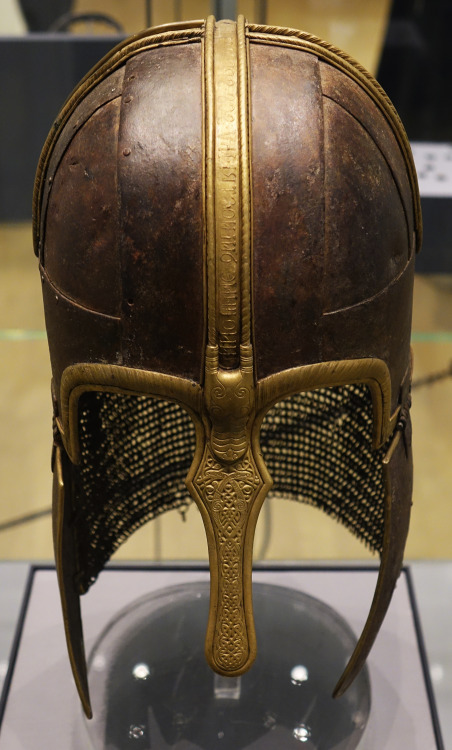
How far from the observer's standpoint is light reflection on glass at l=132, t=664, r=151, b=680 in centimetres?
190

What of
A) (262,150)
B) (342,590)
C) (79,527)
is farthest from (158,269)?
(342,590)

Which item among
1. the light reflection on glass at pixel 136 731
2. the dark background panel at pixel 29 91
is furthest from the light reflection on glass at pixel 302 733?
the dark background panel at pixel 29 91

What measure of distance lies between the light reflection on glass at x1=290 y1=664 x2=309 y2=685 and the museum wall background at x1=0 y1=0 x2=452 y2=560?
0.67 m

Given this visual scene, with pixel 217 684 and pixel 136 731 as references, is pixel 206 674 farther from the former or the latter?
pixel 136 731

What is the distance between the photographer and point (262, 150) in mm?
1312

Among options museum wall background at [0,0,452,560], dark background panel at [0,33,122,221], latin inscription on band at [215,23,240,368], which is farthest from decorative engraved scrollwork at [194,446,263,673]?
dark background panel at [0,33,122,221]

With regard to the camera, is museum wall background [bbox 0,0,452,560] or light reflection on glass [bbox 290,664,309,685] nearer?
light reflection on glass [bbox 290,664,309,685]

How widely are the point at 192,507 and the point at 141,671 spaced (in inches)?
33.0

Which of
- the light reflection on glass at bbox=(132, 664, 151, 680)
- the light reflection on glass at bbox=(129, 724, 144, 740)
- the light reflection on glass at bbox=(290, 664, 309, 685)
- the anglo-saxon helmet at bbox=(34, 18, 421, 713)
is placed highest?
the anglo-saxon helmet at bbox=(34, 18, 421, 713)

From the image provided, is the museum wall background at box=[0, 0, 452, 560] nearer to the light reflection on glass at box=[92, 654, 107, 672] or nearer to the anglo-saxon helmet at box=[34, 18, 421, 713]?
the light reflection on glass at box=[92, 654, 107, 672]

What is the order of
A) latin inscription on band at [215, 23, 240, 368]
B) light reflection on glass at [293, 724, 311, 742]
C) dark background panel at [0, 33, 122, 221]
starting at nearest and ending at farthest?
latin inscription on band at [215, 23, 240, 368], light reflection on glass at [293, 724, 311, 742], dark background panel at [0, 33, 122, 221]

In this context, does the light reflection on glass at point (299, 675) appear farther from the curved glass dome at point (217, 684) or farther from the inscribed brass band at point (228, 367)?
the inscribed brass band at point (228, 367)

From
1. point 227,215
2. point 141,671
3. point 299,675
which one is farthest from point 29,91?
point 299,675

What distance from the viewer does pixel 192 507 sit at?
272cm
